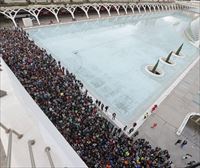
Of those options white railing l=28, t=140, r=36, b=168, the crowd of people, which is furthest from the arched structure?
white railing l=28, t=140, r=36, b=168


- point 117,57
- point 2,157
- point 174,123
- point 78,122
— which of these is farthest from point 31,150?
point 117,57

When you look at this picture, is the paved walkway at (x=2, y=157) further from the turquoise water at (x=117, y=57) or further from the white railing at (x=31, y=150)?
the turquoise water at (x=117, y=57)

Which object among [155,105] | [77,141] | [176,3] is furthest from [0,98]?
[176,3]

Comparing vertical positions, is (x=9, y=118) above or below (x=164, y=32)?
above

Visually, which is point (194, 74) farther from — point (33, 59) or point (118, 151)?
point (33, 59)

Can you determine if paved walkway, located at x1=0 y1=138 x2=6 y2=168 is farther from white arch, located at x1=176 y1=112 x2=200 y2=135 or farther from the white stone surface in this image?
white arch, located at x1=176 y1=112 x2=200 y2=135

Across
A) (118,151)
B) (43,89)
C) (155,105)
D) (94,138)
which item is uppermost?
(43,89)

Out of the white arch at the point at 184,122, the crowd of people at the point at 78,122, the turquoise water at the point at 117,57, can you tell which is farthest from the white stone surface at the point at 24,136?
the white arch at the point at 184,122

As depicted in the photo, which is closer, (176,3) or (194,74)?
(194,74)
